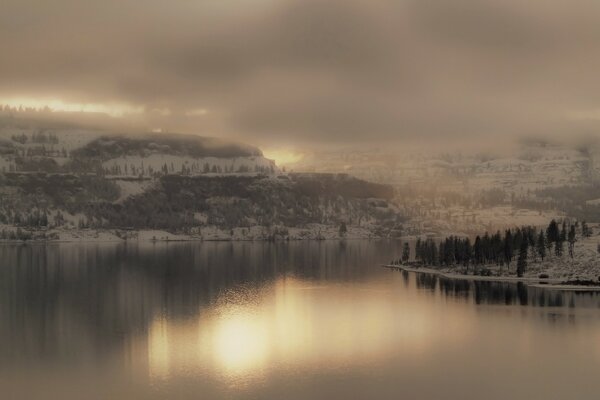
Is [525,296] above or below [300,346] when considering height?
above

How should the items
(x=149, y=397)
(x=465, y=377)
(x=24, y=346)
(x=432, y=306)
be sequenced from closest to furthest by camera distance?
(x=149, y=397) < (x=465, y=377) < (x=24, y=346) < (x=432, y=306)

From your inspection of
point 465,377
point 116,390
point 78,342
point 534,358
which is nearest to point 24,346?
point 78,342

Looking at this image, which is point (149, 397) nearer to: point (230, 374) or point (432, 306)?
point (230, 374)

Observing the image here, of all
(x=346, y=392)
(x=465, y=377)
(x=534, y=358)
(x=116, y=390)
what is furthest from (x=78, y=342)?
(x=534, y=358)

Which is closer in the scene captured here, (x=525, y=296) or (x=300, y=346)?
(x=300, y=346)

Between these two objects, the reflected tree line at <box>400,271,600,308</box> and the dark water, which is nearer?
the dark water

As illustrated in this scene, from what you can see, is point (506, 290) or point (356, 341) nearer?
point (356, 341)

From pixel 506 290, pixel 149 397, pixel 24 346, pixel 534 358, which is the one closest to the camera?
Result: pixel 149 397
